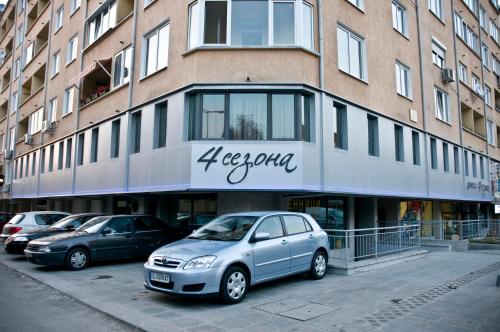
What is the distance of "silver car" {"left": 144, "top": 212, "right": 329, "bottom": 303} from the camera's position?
23.4 ft

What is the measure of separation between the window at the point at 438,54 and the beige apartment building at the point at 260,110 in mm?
125

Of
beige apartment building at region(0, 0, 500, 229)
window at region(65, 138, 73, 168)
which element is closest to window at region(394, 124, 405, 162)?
beige apartment building at region(0, 0, 500, 229)

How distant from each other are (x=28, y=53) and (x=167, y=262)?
30725mm

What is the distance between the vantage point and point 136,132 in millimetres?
15453

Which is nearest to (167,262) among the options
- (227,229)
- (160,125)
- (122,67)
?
(227,229)

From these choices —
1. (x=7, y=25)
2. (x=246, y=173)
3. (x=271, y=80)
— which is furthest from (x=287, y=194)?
(x=7, y=25)

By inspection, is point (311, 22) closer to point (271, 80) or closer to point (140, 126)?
point (271, 80)

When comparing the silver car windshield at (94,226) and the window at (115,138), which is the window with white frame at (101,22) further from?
the silver car windshield at (94,226)

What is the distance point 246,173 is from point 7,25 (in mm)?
40558

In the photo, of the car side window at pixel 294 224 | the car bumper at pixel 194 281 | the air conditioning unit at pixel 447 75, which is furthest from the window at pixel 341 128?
the air conditioning unit at pixel 447 75

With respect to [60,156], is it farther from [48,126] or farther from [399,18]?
[399,18]

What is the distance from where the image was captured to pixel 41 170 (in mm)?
24469

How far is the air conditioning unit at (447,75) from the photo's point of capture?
2112cm

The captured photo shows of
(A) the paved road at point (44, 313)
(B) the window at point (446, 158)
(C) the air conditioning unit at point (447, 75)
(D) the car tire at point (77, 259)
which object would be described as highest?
(C) the air conditioning unit at point (447, 75)
